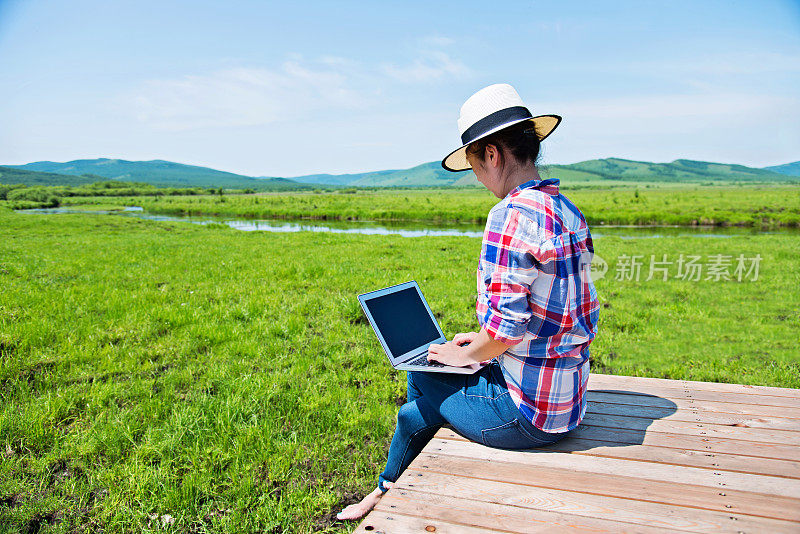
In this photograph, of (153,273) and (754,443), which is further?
(153,273)

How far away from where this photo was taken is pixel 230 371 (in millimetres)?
6199

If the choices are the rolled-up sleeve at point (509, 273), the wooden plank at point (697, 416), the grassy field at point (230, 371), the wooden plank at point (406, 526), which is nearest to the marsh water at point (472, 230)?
the grassy field at point (230, 371)

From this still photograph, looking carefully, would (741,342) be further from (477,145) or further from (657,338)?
(477,145)

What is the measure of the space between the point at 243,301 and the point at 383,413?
5.14m

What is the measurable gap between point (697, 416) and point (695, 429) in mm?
263

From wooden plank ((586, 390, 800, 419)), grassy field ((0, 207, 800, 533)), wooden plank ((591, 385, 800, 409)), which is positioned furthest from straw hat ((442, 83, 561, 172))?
grassy field ((0, 207, 800, 533))

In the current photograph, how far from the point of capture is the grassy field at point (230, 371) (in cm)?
392

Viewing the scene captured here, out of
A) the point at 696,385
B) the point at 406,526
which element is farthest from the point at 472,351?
the point at 696,385

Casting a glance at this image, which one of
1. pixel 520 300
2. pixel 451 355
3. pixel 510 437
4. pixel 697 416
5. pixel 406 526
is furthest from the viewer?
pixel 697 416

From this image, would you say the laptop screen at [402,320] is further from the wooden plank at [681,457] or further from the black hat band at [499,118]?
the black hat band at [499,118]

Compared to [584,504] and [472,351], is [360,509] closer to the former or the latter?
[472,351]

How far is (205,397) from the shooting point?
525 centimetres

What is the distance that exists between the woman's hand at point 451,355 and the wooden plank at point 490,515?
73 cm

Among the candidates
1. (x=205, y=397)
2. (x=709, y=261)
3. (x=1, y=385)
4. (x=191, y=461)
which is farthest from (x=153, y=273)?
(x=709, y=261)
